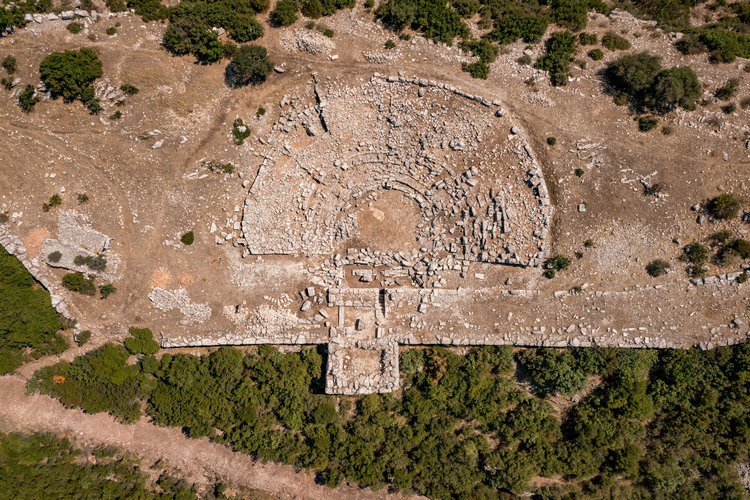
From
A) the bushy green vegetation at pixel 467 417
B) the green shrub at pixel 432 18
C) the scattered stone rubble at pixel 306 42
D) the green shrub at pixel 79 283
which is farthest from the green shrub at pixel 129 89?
the bushy green vegetation at pixel 467 417

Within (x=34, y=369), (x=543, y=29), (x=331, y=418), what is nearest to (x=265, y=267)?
(x=331, y=418)

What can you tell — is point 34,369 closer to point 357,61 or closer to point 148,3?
point 148,3

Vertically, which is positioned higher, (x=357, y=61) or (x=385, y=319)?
(x=357, y=61)

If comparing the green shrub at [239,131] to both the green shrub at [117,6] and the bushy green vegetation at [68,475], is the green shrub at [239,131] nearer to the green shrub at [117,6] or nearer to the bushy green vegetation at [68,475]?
the green shrub at [117,6]

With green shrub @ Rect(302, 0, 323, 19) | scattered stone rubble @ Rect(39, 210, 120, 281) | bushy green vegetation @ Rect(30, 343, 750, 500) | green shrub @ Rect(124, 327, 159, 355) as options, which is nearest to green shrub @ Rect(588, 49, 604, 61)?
green shrub @ Rect(302, 0, 323, 19)

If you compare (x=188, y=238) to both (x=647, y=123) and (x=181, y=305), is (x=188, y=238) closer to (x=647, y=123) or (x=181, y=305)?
(x=181, y=305)

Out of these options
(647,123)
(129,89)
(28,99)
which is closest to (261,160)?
(129,89)

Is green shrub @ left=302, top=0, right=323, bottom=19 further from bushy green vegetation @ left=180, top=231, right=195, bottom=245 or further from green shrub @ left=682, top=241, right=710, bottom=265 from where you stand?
green shrub @ left=682, top=241, right=710, bottom=265
